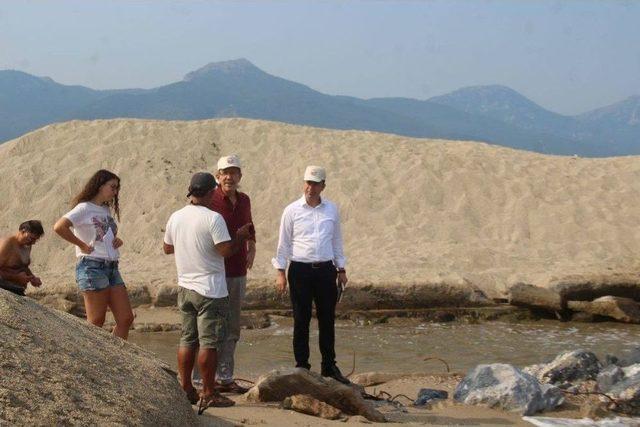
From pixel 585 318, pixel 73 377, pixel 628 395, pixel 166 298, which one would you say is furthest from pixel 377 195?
pixel 73 377

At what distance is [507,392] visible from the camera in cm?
607

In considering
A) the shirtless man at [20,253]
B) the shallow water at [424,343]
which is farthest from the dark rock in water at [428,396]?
the shirtless man at [20,253]

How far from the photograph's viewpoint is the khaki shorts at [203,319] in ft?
17.4

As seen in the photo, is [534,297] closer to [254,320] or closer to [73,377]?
[254,320]

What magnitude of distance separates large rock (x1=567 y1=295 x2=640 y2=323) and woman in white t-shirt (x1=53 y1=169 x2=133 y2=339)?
727 cm

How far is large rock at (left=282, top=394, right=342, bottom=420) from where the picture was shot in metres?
5.25

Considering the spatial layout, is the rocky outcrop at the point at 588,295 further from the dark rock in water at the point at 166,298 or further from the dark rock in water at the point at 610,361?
the dark rock in water at the point at 166,298

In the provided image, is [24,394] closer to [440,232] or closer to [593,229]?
[440,232]

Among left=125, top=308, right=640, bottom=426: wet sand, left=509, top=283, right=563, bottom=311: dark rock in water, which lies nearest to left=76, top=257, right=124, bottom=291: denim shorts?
left=125, top=308, right=640, bottom=426: wet sand

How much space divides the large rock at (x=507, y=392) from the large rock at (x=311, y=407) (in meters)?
1.35

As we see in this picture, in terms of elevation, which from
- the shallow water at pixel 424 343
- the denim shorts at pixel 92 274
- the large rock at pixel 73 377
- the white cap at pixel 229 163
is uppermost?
the white cap at pixel 229 163

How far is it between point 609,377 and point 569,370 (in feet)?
1.37

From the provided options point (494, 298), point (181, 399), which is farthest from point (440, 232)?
point (181, 399)

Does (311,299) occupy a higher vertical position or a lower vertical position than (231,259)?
lower
